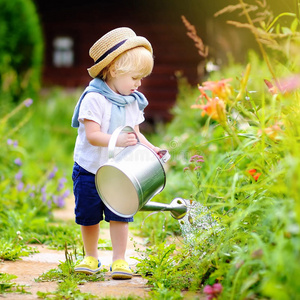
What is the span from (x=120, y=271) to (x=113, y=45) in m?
1.05

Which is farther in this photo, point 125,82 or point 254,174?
point 125,82

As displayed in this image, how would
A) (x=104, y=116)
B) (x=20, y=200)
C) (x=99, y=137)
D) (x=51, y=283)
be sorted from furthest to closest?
(x=20, y=200) → (x=104, y=116) → (x=99, y=137) → (x=51, y=283)

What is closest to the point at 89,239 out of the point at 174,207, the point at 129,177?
the point at 174,207

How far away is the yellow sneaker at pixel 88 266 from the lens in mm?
2367

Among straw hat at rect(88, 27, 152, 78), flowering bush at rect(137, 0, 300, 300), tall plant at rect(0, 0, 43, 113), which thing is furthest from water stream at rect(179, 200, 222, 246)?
tall plant at rect(0, 0, 43, 113)

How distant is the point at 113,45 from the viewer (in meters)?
2.41

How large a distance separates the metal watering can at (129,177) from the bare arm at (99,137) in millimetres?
29

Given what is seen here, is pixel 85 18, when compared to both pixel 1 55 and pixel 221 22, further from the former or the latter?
pixel 1 55

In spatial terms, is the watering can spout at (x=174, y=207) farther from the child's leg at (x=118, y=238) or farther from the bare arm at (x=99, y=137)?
the bare arm at (x=99, y=137)

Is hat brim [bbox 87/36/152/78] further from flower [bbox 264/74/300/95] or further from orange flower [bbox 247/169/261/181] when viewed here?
orange flower [bbox 247/169/261/181]

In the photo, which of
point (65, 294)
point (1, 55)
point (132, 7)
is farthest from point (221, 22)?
point (65, 294)

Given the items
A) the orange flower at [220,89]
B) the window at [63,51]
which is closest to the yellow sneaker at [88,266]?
the orange flower at [220,89]

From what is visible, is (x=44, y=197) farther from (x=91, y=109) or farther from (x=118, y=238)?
(x=91, y=109)

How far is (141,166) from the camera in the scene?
7.06ft
